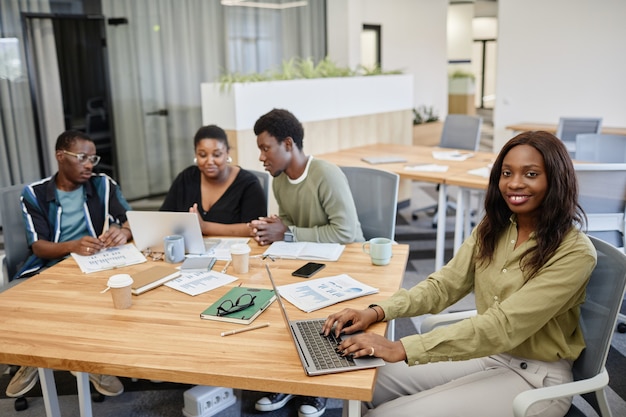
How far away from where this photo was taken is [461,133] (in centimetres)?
513

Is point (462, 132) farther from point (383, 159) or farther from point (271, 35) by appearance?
point (271, 35)

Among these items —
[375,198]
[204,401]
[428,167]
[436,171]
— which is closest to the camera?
[204,401]

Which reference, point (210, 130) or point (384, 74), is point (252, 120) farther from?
point (384, 74)

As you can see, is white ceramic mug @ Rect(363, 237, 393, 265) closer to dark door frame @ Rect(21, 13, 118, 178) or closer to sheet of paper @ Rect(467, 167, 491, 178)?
sheet of paper @ Rect(467, 167, 491, 178)

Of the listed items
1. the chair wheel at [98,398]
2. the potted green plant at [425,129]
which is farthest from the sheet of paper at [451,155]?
the potted green plant at [425,129]

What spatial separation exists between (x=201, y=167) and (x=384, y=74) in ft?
A: 11.3

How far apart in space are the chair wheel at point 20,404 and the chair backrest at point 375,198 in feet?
5.80

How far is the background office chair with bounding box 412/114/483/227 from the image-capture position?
197 inches

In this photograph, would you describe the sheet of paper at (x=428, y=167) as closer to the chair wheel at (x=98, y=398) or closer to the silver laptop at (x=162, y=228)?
the silver laptop at (x=162, y=228)

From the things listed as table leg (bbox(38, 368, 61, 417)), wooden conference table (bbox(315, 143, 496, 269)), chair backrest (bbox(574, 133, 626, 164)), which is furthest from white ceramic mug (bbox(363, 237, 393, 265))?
chair backrest (bbox(574, 133, 626, 164))

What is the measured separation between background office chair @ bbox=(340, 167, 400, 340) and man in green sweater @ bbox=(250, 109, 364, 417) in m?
0.20

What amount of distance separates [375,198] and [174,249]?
105 cm

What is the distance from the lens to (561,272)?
149 centimetres

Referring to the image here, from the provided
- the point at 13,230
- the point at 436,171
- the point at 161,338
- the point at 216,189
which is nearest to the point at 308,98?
the point at 436,171
